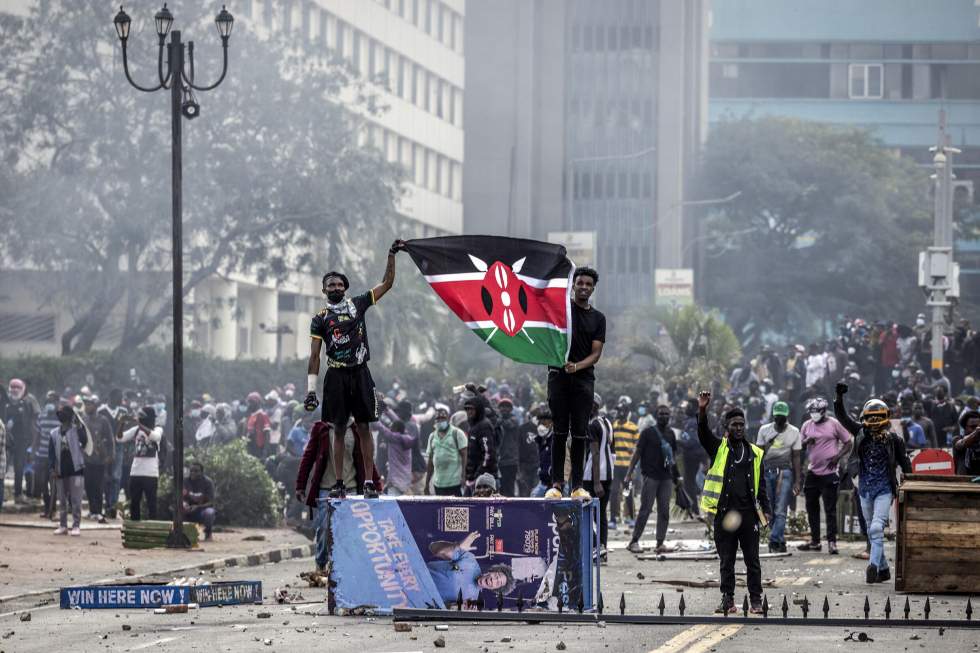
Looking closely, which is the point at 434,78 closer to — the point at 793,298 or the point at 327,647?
the point at 793,298

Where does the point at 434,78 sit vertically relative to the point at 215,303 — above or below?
above

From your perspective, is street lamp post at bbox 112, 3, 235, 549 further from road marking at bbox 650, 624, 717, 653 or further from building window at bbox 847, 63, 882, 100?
building window at bbox 847, 63, 882, 100

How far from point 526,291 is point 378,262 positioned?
41.6 m

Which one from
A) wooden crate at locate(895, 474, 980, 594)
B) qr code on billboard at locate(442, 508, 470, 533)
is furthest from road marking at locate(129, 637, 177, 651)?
wooden crate at locate(895, 474, 980, 594)

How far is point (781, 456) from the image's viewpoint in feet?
74.8

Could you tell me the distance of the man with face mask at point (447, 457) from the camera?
73.3 ft

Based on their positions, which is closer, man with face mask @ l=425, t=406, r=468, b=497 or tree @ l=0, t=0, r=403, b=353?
man with face mask @ l=425, t=406, r=468, b=497

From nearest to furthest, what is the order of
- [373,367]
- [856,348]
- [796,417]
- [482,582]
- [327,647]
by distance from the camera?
[327,647] < [482,582] < [796,417] < [856,348] < [373,367]

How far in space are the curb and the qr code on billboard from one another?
14.5 feet

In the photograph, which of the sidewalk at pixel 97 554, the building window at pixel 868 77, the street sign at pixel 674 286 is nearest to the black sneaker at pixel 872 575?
the sidewalk at pixel 97 554

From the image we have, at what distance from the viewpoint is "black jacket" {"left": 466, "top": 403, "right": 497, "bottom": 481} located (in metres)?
20.8

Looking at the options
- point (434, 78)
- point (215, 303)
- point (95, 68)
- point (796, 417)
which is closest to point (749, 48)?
point (434, 78)

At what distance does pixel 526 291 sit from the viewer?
48.6ft

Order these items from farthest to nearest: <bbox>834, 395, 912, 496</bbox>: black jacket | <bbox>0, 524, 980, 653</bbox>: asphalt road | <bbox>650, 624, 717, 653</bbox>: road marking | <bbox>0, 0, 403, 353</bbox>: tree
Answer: <bbox>0, 0, 403, 353</bbox>: tree → <bbox>834, 395, 912, 496</bbox>: black jacket → <bbox>0, 524, 980, 653</bbox>: asphalt road → <bbox>650, 624, 717, 653</bbox>: road marking
